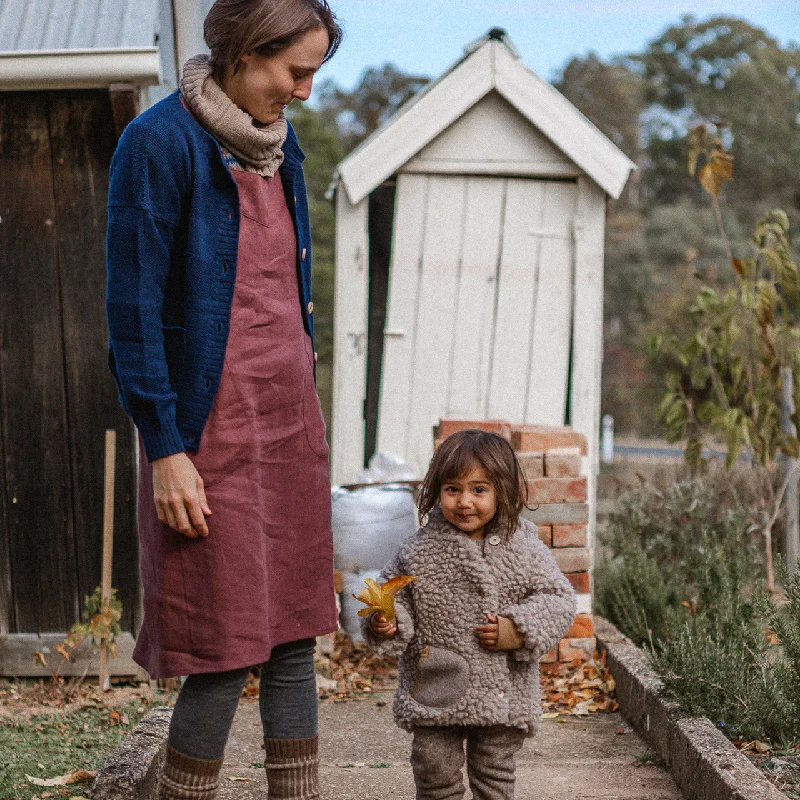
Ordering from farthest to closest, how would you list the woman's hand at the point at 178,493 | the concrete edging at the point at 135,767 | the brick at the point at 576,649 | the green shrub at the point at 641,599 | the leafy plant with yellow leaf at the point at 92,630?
the green shrub at the point at 641,599
the brick at the point at 576,649
the leafy plant with yellow leaf at the point at 92,630
the concrete edging at the point at 135,767
the woman's hand at the point at 178,493

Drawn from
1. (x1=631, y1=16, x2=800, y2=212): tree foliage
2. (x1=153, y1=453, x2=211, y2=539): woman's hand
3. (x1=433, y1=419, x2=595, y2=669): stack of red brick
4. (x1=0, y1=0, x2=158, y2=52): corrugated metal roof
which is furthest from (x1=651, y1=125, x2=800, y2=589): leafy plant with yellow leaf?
(x1=631, y1=16, x2=800, y2=212): tree foliage

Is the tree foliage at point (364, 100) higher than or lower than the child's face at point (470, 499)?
higher

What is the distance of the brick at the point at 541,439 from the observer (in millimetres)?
4668

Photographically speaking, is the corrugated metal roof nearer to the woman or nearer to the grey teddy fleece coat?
the woman

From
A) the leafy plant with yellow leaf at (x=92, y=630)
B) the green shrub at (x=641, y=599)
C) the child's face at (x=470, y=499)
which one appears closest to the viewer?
the child's face at (x=470, y=499)

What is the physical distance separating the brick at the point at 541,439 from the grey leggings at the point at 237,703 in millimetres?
2472

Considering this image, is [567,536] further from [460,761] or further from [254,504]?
[254,504]

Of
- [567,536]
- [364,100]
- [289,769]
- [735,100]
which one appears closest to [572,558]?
[567,536]

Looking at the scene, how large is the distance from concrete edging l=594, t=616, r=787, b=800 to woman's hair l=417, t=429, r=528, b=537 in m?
0.80

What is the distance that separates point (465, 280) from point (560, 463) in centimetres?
183

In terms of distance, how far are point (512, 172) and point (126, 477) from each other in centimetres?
287

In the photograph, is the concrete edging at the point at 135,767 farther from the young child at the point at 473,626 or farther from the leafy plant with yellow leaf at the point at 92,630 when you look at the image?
the leafy plant with yellow leaf at the point at 92,630

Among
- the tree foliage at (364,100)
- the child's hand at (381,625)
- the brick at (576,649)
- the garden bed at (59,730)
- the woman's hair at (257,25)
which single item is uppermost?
the tree foliage at (364,100)

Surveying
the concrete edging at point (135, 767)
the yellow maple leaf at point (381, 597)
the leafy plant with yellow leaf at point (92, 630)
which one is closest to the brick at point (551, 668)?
the leafy plant with yellow leaf at point (92, 630)
